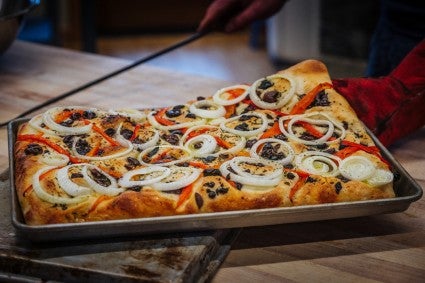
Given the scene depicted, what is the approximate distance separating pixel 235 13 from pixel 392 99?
787 millimetres

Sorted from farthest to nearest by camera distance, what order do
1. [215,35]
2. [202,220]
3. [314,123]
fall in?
1. [215,35]
2. [314,123]
3. [202,220]

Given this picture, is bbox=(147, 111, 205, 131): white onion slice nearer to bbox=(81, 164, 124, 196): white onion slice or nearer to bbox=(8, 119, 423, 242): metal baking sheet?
bbox=(81, 164, 124, 196): white onion slice

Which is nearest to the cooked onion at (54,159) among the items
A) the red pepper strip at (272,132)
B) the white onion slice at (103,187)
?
the white onion slice at (103,187)

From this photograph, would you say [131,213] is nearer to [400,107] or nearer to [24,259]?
[24,259]

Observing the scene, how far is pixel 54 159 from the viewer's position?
1.50 m

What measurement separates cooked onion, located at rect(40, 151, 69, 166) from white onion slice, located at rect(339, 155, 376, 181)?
2.12ft

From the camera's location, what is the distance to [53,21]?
432 centimetres

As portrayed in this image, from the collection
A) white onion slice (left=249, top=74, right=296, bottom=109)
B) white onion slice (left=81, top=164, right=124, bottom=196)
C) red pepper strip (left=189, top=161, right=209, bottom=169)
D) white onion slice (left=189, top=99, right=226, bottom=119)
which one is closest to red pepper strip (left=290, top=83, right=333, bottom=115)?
white onion slice (left=249, top=74, right=296, bottom=109)

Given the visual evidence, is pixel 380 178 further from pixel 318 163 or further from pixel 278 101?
pixel 278 101

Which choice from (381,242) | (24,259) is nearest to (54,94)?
(24,259)

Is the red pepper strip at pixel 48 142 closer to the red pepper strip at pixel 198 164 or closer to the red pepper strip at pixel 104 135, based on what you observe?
the red pepper strip at pixel 104 135

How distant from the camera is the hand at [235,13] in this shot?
231 cm

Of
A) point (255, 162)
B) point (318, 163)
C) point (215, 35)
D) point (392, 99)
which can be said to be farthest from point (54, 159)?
point (215, 35)

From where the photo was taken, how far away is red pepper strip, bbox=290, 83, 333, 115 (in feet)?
5.86
